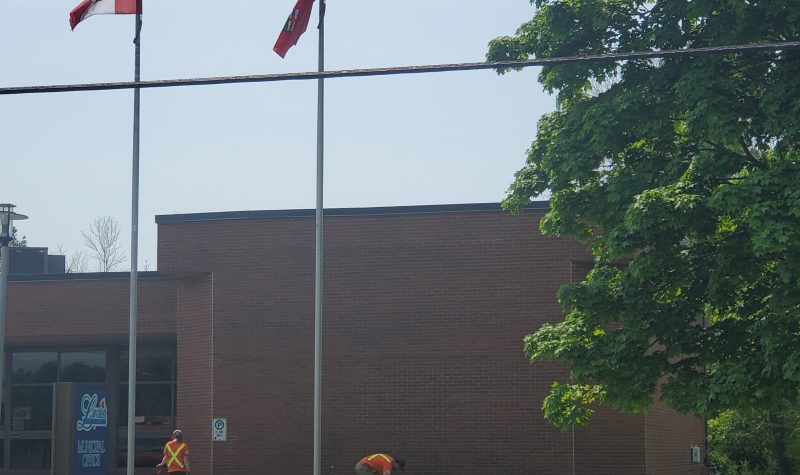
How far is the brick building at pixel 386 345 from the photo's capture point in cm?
2539

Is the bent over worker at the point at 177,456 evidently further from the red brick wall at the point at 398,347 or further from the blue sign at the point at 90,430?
the red brick wall at the point at 398,347

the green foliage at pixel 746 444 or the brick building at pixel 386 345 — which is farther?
the green foliage at pixel 746 444

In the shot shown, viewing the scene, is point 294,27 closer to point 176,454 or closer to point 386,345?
point 386,345

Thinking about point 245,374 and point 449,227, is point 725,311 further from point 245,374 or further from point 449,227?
point 245,374

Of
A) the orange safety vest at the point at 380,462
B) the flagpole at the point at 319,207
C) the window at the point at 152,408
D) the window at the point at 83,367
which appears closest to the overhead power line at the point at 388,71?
the flagpole at the point at 319,207

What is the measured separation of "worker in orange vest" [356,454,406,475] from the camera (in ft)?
74.6

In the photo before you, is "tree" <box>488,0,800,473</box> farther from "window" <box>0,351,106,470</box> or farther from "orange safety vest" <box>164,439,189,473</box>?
"window" <box>0,351,106,470</box>

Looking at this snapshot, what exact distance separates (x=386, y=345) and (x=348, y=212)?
3.03 metres

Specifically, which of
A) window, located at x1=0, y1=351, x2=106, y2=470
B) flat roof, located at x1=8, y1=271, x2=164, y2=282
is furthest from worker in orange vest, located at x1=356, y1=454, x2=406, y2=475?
window, located at x1=0, y1=351, x2=106, y2=470

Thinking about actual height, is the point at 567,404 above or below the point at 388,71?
below

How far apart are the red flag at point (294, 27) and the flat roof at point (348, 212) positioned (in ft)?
15.2

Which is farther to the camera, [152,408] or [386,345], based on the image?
[152,408]

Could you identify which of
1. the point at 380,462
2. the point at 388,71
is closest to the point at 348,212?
the point at 380,462

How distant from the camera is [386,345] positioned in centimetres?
2611
